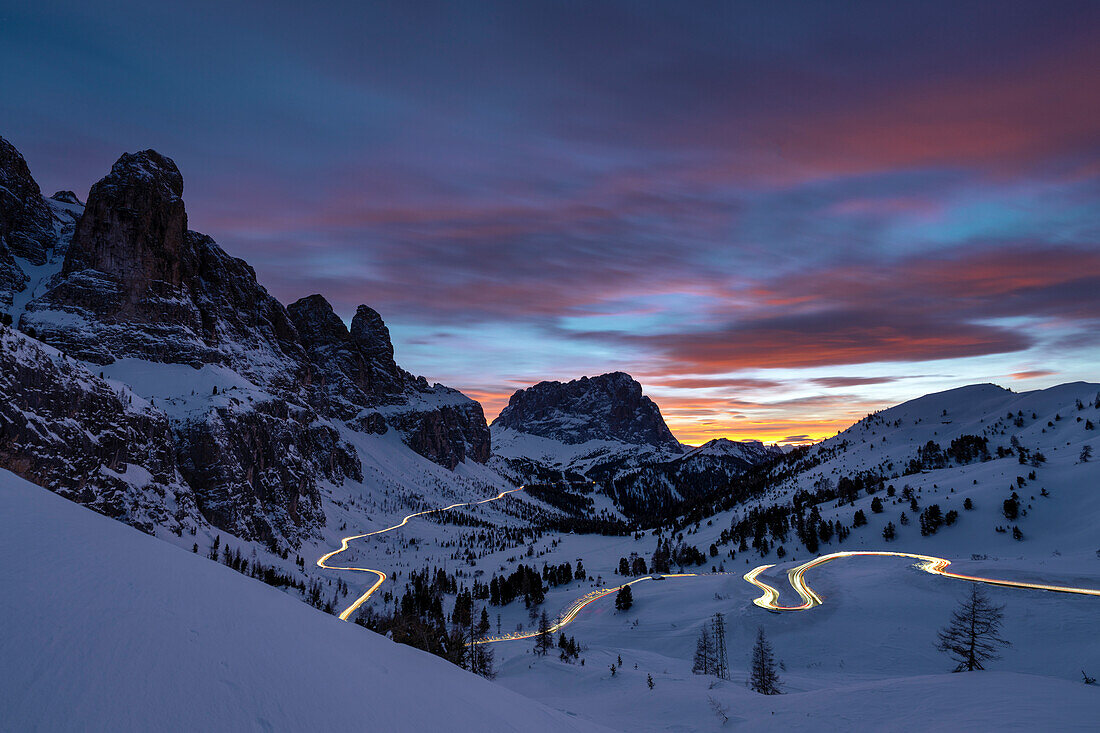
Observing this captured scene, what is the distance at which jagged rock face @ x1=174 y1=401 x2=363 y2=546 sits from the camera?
134625 mm

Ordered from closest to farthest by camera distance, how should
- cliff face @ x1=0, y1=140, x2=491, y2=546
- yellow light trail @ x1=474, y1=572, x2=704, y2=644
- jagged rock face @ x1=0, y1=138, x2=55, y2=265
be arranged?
yellow light trail @ x1=474, y1=572, x2=704, y2=644 → cliff face @ x1=0, y1=140, x2=491, y2=546 → jagged rock face @ x1=0, y1=138, x2=55, y2=265

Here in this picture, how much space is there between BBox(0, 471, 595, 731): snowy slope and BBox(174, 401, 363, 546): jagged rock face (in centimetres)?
15110

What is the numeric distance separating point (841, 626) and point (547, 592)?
82670 millimetres

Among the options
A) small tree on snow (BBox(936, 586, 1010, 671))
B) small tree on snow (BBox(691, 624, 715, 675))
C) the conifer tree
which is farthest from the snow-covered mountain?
small tree on snow (BBox(691, 624, 715, 675))

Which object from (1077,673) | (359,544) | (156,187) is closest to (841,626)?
(1077,673)

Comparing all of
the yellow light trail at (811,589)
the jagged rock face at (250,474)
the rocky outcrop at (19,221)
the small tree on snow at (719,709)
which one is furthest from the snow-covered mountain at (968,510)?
the rocky outcrop at (19,221)

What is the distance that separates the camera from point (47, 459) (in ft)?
279

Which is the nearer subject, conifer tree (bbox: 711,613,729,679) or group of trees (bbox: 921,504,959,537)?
conifer tree (bbox: 711,613,729,679)

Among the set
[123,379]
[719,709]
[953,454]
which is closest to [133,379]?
[123,379]

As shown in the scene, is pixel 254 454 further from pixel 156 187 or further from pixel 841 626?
pixel 841 626

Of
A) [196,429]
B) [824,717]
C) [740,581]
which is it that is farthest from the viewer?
[196,429]

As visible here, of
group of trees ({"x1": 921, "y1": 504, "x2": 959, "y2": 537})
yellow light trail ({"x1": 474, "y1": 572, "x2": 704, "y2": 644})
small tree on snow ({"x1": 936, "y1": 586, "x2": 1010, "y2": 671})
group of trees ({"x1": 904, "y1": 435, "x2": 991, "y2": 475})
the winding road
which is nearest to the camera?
small tree on snow ({"x1": 936, "y1": 586, "x2": 1010, "y2": 671})

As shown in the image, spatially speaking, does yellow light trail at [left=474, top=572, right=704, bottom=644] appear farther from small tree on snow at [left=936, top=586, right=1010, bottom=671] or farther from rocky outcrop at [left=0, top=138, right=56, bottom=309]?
rocky outcrop at [left=0, top=138, right=56, bottom=309]

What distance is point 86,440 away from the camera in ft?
313
